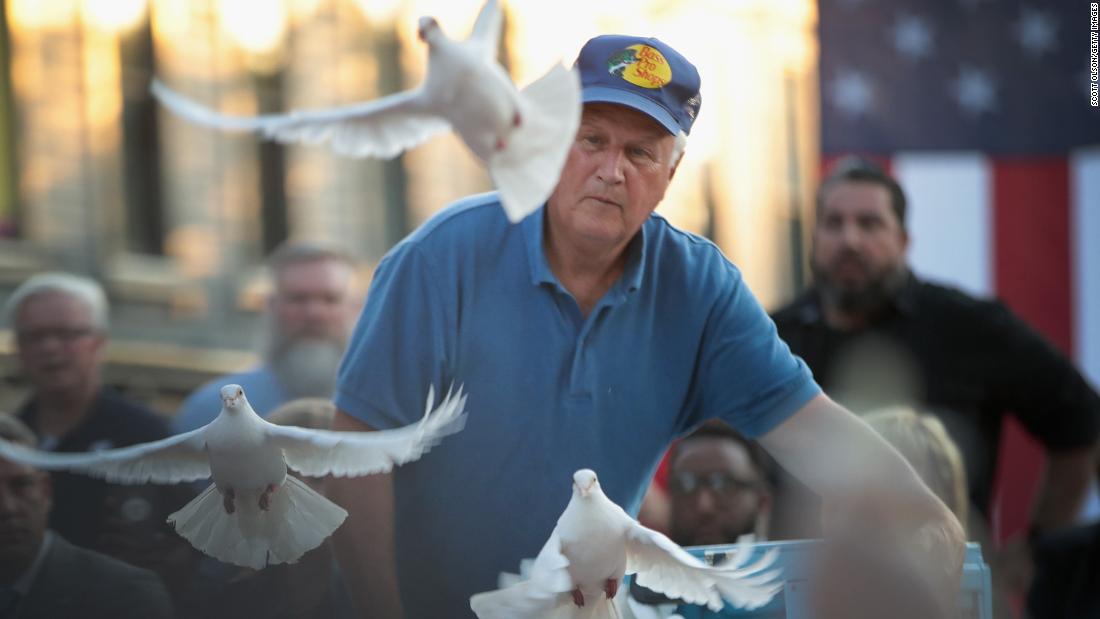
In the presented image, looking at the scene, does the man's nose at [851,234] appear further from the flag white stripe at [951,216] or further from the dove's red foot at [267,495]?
the flag white stripe at [951,216]

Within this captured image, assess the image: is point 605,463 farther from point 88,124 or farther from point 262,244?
point 262,244

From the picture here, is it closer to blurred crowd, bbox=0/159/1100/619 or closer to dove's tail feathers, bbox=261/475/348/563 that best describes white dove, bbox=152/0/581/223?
dove's tail feathers, bbox=261/475/348/563

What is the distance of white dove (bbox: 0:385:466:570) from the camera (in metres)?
2.80

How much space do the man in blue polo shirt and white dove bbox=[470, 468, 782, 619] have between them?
0.36ft

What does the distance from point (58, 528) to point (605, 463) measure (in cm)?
104

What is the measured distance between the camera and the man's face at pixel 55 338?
4156mm

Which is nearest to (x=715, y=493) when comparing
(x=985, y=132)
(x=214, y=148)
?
(x=985, y=132)

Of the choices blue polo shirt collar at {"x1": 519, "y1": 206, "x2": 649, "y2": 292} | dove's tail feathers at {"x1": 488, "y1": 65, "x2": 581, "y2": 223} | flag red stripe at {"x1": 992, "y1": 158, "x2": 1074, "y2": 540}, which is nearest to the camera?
dove's tail feathers at {"x1": 488, "y1": 65, "x2": 581, "y2": 223}

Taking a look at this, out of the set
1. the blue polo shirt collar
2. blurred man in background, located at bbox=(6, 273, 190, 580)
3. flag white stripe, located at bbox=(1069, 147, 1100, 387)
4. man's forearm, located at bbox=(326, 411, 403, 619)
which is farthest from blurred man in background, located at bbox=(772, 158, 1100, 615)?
flag white stripe, located at bbox=(1069, 147, 1100, 387)

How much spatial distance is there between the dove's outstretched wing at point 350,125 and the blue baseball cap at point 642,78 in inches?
10.3

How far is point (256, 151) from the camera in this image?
11109 millimetres

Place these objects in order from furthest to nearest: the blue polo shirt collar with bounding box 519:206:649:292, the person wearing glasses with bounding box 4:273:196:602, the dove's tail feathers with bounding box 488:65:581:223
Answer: the person wearing glasses with bounding box 4:273:196:602, the blue polo shirt collar with bounding box 519:206:649:292, the dove's tail feathers with bounding box 488:65:581:223

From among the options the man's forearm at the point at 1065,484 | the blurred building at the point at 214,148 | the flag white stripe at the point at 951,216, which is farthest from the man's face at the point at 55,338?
the blurred building at the point at 214,148

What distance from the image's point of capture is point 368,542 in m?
3.00
